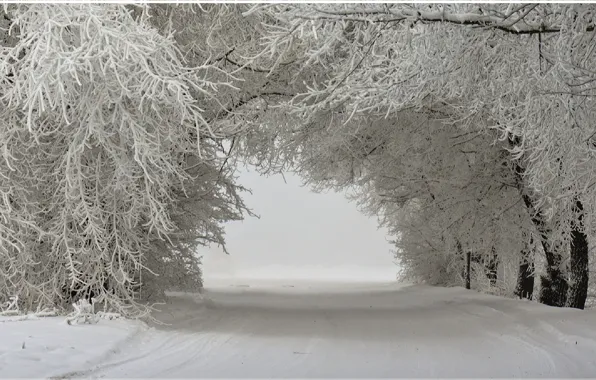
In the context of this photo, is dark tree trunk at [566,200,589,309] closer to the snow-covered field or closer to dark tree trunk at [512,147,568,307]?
dark tree trunk at [512,147,568,307]

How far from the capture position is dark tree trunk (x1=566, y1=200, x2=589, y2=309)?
13.0 m

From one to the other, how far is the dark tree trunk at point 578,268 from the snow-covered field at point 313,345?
1473 mm

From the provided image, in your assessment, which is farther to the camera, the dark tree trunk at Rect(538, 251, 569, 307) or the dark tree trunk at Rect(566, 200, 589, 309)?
the dark tree trunk at Rect(538, 251, 569, 307)

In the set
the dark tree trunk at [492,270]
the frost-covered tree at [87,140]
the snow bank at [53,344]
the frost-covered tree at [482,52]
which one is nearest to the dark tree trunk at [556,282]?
the dark tree trunk at [492,270]

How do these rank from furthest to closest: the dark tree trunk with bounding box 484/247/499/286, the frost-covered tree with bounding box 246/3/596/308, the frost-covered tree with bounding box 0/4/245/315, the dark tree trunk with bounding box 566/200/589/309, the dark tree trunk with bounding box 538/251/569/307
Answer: the dark tree trunk with bounding box 484/247/499/286 → the dark tree trunk with bounding box 538/251/569/307 → the dark tree trunk with bounding box 566/200/589/309 → the frost-covered tree with bounding box 0/4/245/315 → the frost-covered tree with bounding box 246/3/596/308

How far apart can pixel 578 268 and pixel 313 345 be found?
6724 millimetres

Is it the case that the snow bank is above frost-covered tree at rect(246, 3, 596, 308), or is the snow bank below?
below

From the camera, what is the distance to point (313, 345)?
848 centimetres

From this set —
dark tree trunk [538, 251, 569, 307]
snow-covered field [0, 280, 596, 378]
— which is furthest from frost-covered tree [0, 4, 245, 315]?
dark tree trunk [538, 251, 569, 307]

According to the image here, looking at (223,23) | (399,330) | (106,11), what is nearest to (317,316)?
(399,330)

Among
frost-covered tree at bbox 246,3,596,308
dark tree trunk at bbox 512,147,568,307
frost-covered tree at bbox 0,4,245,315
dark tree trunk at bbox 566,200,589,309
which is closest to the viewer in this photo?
frost-covered tree at bbox 246,3,596,308

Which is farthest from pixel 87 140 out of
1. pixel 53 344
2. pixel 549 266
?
pixel 549 266

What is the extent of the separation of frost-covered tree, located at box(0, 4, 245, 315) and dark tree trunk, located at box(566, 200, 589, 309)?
20.0ft

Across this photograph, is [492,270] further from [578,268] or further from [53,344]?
[53,344]
